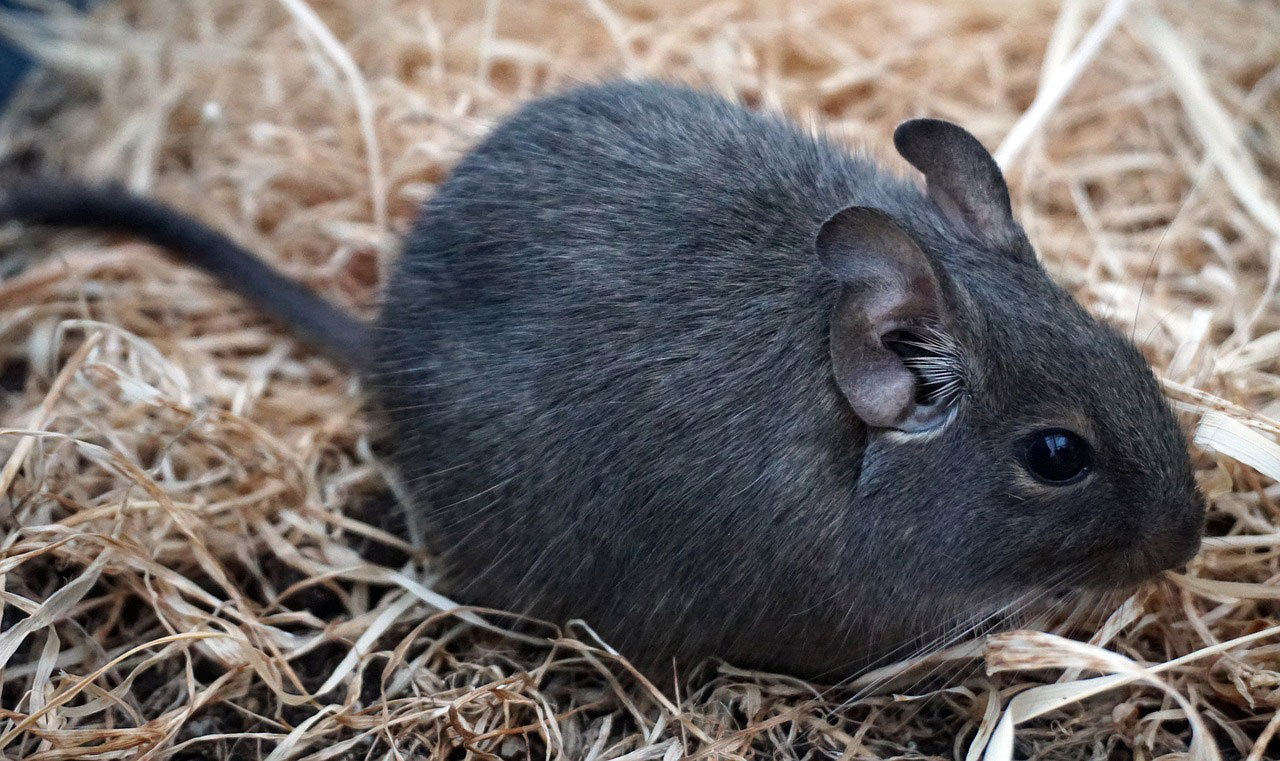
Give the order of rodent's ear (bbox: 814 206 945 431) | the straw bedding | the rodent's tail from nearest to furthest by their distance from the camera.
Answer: rodent's ear (bbox: 814 206 945 431)
the straw bedding
the rodent's tail

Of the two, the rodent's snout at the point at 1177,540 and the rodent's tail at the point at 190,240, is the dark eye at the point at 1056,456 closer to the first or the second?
the rodent's snout at the point at 1177,540

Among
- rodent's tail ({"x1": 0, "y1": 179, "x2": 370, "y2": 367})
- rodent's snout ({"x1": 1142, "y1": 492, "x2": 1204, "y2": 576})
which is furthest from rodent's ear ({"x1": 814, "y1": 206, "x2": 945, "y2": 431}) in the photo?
rodent's tail ({"x1": 0, "y1": 179, "x2": 370, "y2": 367})

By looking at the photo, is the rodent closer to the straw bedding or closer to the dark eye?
the dark eye

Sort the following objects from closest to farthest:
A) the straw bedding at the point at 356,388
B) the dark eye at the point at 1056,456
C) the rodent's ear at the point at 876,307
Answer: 1. the rodent's ear at the point at 876,307
2. the dark eye at the point at 1056,456
3. the straw bedding at the point at 356,388

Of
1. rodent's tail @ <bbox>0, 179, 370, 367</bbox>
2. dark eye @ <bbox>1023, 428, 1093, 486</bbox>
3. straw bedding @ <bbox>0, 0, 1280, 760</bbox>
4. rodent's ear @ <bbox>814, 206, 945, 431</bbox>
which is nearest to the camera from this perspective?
rodent's ear @ <bbox>814, 206, 945, 431</bbox>

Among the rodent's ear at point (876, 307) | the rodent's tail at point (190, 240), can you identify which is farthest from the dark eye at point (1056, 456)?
the rodent's tail at point (190, 240)

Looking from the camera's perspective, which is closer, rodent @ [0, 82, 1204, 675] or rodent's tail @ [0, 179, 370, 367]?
rodent @ [0, 82, 1204, 675]
